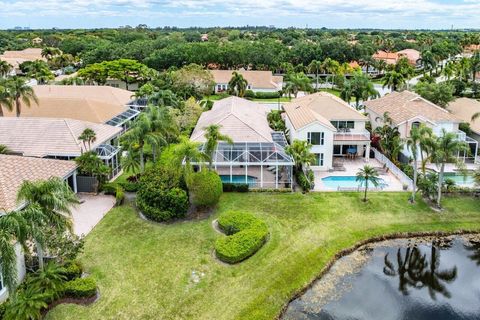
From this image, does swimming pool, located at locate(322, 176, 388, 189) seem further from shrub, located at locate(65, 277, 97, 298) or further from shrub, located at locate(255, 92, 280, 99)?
shrub, located at locate(255, 92, 280, 99)

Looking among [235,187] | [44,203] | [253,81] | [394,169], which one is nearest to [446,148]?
[394,169]

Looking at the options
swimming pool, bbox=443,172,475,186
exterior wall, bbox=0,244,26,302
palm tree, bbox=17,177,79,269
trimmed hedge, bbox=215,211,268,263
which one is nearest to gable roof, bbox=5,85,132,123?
trimmed hedge, bbox=215,211,268,263

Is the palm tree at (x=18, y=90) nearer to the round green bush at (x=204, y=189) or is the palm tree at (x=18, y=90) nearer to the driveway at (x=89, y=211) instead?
the driveway at (x=89, y=211)

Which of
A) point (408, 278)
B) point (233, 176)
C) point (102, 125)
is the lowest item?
point (408, 278)

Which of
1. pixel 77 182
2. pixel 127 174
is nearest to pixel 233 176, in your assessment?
pixel 127 174

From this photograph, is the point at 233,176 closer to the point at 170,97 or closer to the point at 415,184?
the point at 415,184

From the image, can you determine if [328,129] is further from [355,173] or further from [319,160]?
[355,173]
